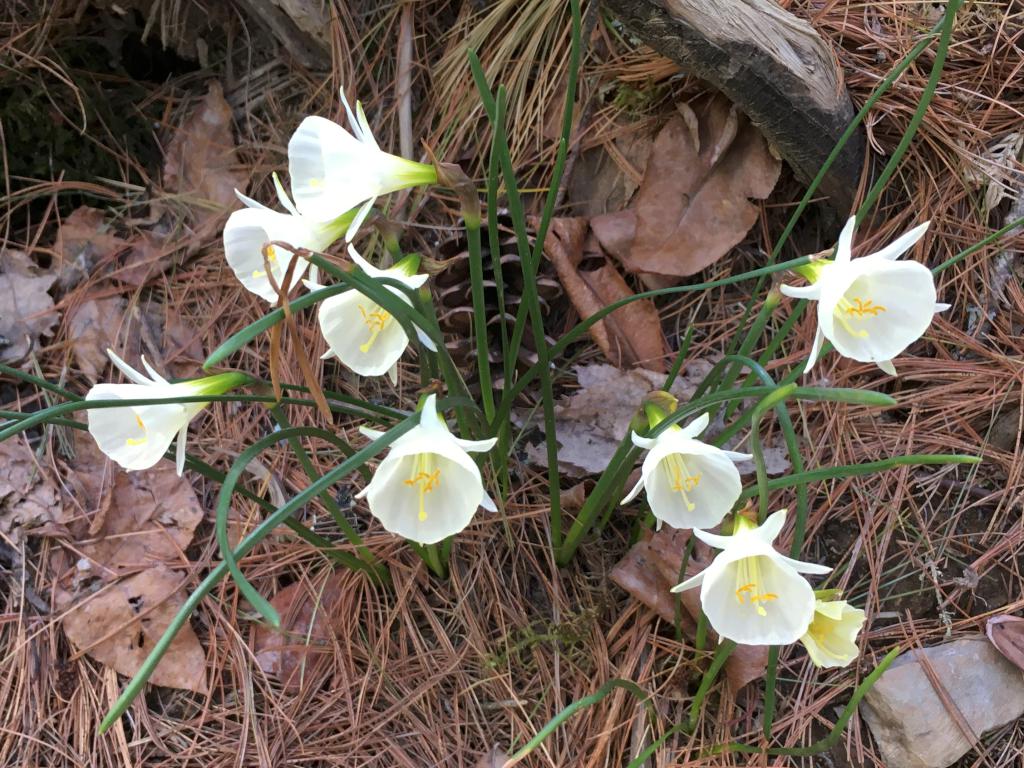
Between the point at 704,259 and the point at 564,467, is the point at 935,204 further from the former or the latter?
the point at 564,467

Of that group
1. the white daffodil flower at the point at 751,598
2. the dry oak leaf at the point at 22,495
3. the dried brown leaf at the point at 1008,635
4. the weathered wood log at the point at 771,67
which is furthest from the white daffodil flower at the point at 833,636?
→ the dry oak leaf at the point at 22,495

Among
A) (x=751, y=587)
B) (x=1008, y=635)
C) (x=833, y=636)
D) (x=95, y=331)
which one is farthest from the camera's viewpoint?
(x=95, y=331)

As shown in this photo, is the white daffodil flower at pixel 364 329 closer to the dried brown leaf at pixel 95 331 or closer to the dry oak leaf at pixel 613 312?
the dry oak leaf at pixel 613 312

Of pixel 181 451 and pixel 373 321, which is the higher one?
pixel 373 321

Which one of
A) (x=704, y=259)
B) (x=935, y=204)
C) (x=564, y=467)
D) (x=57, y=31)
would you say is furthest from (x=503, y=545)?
(x=57, y=31)

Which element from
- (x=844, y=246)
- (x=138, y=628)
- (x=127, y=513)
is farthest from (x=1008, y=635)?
(x=127, y=513)

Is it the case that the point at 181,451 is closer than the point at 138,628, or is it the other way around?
the point at 181,451

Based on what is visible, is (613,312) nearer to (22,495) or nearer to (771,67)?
(771,67)
